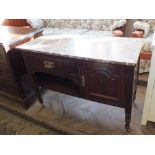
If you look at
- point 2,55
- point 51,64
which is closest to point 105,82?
point 51,64

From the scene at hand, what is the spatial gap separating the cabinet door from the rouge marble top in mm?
64

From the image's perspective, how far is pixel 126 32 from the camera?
2.62 metres

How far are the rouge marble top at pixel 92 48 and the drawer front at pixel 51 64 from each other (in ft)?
0.19

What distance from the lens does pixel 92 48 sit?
4.37 feet

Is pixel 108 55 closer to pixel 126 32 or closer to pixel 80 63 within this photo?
pixel 80 63

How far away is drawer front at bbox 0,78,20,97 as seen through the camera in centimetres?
184

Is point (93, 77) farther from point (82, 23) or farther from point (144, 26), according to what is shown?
point (82, 23)

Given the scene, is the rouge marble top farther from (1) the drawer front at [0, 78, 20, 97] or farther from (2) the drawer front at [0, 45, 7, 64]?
(1) the drawer front at [0, 78, 20, 97]

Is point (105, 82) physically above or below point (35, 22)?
below

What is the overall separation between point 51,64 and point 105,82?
452mm

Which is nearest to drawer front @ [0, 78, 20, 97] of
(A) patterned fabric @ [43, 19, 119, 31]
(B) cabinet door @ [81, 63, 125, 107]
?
(B) cabinet door @ [81, 63, 125, 107]

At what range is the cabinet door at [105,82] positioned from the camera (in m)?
1.19
